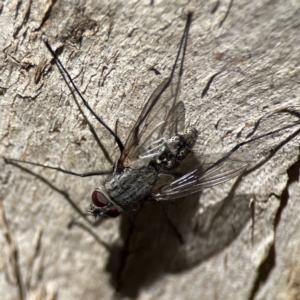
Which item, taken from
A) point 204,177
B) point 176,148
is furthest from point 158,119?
point 204,177

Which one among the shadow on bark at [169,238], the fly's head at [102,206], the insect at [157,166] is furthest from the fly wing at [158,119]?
the shadow on bark at [169,238]

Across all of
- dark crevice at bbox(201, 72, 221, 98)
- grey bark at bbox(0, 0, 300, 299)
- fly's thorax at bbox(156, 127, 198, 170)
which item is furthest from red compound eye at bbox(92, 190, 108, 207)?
dark crevice at bbox(201, 72, 221, 98)

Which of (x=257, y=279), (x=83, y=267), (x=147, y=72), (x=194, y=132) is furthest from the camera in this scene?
(x=83, y=267)

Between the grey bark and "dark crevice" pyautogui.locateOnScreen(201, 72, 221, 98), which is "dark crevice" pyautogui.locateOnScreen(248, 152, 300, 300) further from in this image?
"dark crevice" pyautogui.locateOnScreen(201, 72, 221, 98)

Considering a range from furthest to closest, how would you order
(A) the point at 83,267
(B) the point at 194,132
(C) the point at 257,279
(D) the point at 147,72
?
(A) the point at 83,267 < (C) the point at 257,279 < (B) the point at 194,132 < (D) the point at 147,72

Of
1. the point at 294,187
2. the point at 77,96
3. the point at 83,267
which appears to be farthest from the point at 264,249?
the point at 77,96

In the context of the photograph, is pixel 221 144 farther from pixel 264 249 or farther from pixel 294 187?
pixel 264 249

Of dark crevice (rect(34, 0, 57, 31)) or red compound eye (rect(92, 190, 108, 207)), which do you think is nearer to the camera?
dark crevice (rect(34, 0, 57, 31))

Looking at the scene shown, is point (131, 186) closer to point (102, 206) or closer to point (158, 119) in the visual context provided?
point (102, 206)
